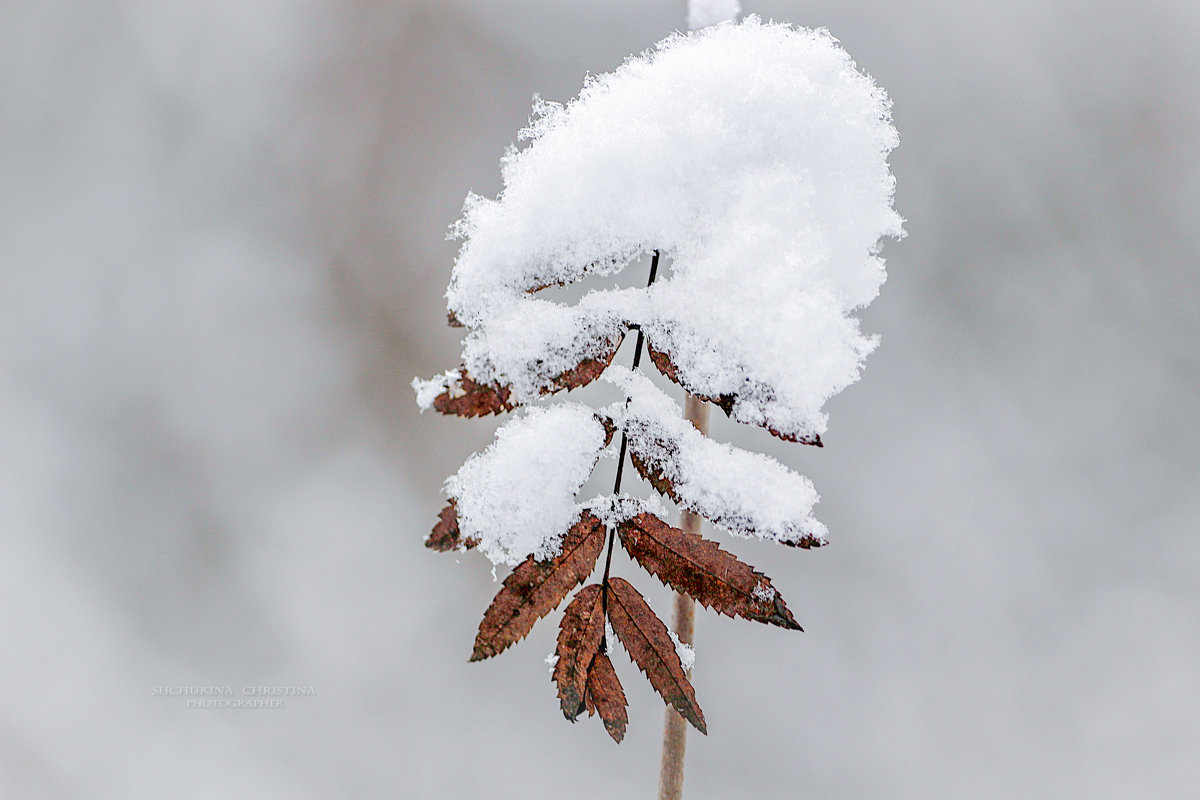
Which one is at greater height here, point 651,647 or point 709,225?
point 709,225

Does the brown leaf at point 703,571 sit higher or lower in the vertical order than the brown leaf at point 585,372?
lower

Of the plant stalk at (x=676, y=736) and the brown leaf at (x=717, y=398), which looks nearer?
the brown leaf at (x=717, y=398)

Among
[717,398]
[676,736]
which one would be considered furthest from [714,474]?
[676,736]

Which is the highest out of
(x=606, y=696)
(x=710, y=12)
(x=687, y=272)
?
(x=710, y=12)

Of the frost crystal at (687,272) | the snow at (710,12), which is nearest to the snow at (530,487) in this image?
the frost crystal at (687,272)

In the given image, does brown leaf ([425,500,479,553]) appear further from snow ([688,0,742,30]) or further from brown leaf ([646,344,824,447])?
snow ([688,0,742,30])

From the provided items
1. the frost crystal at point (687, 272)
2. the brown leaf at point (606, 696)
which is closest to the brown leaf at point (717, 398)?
the frost crystal at point (687, 272)

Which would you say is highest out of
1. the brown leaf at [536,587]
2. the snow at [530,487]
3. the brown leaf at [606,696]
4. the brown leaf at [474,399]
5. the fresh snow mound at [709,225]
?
the fresh snow mound at [709,225]

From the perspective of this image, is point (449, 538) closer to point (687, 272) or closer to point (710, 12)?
point (687, 272)

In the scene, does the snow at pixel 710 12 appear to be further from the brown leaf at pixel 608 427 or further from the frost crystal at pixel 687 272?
the brown leaf at pixel 608 427
